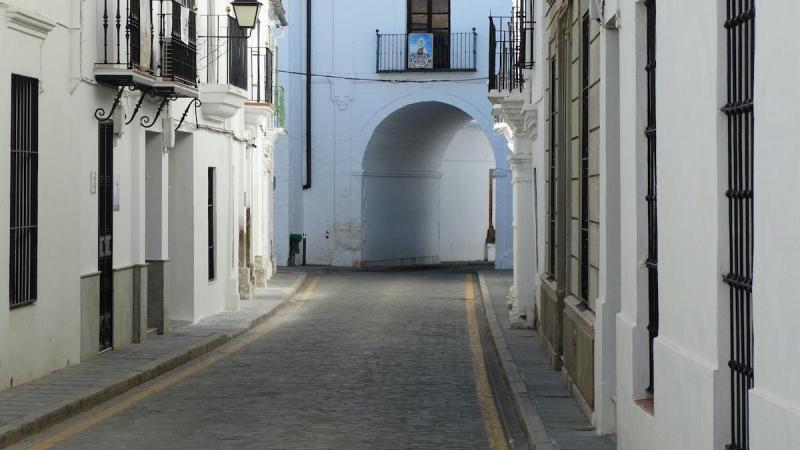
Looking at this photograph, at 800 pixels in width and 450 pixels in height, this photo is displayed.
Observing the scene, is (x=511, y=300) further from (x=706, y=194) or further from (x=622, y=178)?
(x=706, y=194)

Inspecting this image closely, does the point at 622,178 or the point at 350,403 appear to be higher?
the point at 622,178

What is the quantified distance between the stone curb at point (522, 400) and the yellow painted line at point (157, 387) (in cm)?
329

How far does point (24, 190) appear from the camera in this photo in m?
12.7

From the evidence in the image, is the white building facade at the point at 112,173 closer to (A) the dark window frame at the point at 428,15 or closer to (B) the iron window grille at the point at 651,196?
(B) the iron window grille at the point at 651,196

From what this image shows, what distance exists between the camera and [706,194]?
6.23 m

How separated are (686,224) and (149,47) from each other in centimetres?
1121

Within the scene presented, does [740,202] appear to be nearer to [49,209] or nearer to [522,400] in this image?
[522,400]

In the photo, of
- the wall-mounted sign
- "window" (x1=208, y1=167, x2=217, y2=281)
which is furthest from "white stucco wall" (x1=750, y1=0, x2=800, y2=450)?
the wall-mounted sign

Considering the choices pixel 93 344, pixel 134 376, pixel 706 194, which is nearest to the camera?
pixel 706 194

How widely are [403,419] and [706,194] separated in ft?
18.5

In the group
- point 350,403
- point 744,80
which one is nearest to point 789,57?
point 744,80

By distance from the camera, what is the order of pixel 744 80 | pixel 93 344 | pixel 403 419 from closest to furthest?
pixel 744 80 → pixel 403 419 → pixel 93 344

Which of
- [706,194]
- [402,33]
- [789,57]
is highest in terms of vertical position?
[402,33]

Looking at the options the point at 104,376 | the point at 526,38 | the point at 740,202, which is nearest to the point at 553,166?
the point at 104,376
